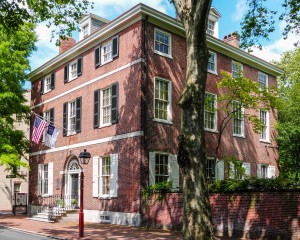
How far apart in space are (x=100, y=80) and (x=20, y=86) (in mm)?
7285

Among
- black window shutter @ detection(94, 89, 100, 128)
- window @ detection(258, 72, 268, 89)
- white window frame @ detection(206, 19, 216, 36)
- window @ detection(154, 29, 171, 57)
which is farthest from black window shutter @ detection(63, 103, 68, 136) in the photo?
window @ detection(258, 72, 268, 89)

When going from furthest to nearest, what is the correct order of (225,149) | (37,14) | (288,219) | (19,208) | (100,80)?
(19,208) → (225,149) → (100,80) → (37,14) → (288,219)

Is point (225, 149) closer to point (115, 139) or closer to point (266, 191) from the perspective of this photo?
point (115, 139)

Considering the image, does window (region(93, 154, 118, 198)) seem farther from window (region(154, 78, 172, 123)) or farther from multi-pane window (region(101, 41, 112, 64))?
multi-pane window (region(101, 41, 112, 64))

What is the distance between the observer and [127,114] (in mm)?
18453

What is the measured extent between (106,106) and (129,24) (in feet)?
14.3

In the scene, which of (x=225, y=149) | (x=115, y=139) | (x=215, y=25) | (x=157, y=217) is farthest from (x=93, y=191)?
(x=215, y=25)

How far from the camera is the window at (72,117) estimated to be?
22297mm

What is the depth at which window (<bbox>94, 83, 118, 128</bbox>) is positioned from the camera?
19.3m

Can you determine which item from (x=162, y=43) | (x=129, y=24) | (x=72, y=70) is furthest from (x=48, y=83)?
(x=162, y=43)

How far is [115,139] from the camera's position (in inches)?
750

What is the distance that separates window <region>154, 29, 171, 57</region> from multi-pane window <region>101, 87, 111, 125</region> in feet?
11.2

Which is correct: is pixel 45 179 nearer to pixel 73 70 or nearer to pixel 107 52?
pixel 73 70

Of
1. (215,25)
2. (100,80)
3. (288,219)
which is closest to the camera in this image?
(288,219)
